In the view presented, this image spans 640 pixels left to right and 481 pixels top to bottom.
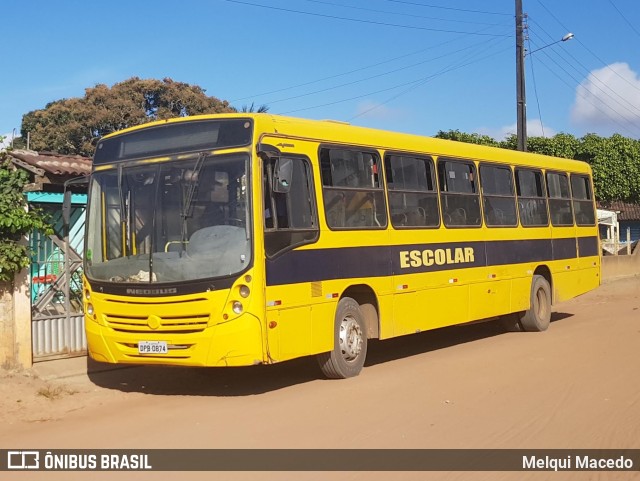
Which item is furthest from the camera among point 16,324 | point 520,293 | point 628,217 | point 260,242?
point 628,217

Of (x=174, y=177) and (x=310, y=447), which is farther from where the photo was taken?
(x=174, y=177)

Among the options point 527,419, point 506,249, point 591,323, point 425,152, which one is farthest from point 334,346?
point 591,323

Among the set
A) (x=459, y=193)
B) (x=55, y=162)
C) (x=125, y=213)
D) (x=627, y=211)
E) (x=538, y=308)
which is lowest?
(x=538, y=308)

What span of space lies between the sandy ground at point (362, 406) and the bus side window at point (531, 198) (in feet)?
9.51

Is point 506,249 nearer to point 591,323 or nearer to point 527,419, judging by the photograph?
point 591,323

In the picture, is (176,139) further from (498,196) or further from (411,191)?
(498,196)

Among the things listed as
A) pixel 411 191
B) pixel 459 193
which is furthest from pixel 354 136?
pixel 459 193

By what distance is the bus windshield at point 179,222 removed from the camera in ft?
28.5

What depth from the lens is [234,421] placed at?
309 inches

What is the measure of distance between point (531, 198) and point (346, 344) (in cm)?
660

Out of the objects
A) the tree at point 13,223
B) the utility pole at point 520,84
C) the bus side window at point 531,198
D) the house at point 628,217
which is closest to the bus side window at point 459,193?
the bus side window at point 531,198

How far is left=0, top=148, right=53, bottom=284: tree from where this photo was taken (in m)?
10.1

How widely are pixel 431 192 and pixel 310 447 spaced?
6.08 meters

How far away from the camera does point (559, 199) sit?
1617cm
